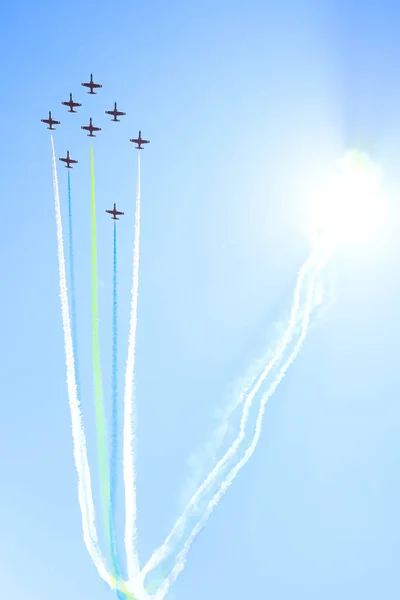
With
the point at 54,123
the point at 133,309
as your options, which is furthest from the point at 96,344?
the point at 54,123

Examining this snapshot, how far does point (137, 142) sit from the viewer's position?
41969 millimetres

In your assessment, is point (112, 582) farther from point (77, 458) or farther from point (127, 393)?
point (127, 393)

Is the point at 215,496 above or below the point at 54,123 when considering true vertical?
below

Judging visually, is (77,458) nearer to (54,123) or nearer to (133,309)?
(133,309)

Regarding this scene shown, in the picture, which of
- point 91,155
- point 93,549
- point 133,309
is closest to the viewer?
point 93,549

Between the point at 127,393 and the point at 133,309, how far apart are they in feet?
12.9

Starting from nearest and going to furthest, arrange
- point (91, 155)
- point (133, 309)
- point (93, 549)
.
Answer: point (93, 549) < point (133, 309) < point (91, 155)

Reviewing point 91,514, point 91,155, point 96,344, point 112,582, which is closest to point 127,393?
point 96,344

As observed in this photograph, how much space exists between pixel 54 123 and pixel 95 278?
31.3ft

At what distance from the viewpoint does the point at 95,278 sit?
38.1 meters

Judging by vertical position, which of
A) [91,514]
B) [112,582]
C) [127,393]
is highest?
[127,393]

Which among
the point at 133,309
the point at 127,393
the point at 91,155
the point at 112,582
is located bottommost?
the point at 112,582

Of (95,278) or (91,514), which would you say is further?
(95,278)

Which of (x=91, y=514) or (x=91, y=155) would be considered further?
(x=91, y=155)
